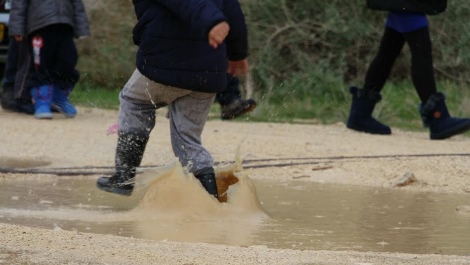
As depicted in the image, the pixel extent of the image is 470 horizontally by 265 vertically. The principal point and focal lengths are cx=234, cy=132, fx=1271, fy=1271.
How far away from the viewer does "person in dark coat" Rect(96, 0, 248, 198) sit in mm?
6066

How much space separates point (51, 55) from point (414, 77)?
3098 millimetres

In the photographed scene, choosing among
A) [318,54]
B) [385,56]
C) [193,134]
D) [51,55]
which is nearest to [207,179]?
[193,134]

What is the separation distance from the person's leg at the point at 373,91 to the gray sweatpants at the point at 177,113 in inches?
146

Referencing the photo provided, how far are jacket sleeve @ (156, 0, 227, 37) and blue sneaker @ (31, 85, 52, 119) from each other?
4739mm

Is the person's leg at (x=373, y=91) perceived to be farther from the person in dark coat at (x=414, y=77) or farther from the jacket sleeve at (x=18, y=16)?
the jacket sleeve at (x=18, y=16)

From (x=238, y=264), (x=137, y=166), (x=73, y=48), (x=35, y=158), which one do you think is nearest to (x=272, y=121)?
(x=73, y=48)

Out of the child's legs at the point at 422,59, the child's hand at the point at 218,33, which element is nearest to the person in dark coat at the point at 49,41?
the child's legs at the point at 422,59

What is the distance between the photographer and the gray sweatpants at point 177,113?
21.0ft

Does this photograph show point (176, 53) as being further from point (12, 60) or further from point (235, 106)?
point (12, 60)

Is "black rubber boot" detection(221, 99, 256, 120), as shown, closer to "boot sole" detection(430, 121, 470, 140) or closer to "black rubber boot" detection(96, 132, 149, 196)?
"black rubber boot" detection(96, 132, 149, 196)

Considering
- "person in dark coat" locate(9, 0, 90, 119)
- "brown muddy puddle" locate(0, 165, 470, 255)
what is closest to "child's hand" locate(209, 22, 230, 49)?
"brown muddy puddle" locate(0, 165, 470, 255)

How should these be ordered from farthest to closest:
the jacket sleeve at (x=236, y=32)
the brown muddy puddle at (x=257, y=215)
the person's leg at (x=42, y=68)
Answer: the person's leg at (x=42, y=68), the jacket sleeve at (x=236, y=32), the brown muddy puddle at (x=257, y=215)

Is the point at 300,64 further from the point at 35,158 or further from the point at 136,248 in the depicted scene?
the point at 136,248

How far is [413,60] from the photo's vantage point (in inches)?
383
